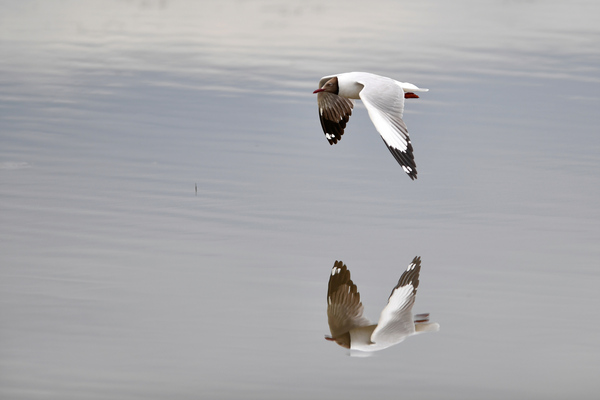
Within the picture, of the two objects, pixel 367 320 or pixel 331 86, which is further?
pixel 331 86

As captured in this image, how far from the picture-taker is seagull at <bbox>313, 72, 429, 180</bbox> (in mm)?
6160

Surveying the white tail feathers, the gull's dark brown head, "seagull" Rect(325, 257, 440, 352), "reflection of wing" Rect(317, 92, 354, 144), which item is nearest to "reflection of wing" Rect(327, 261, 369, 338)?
"seagull" Rect(325, 257, 440, 352)

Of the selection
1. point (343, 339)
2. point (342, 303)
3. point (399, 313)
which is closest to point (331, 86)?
point (342, 303)

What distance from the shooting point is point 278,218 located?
5.95m

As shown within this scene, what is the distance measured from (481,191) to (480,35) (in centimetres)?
582

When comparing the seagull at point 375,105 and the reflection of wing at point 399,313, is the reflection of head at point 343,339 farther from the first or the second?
the seagull at point 375,105

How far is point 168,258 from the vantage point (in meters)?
5.28

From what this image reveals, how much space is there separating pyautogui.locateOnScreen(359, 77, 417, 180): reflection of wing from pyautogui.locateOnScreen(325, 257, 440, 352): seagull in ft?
3.65

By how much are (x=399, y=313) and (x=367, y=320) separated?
0.16m

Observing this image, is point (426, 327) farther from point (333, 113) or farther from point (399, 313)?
point (333, 113)

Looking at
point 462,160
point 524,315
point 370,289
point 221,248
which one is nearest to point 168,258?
point 221,248

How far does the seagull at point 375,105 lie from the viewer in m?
6.16

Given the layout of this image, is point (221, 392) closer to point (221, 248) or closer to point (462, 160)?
point (221, 248)

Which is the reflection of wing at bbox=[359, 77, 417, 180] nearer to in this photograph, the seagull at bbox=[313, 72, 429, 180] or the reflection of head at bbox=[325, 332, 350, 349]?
the seagull at bbox=[313, 72, 429, 180]
